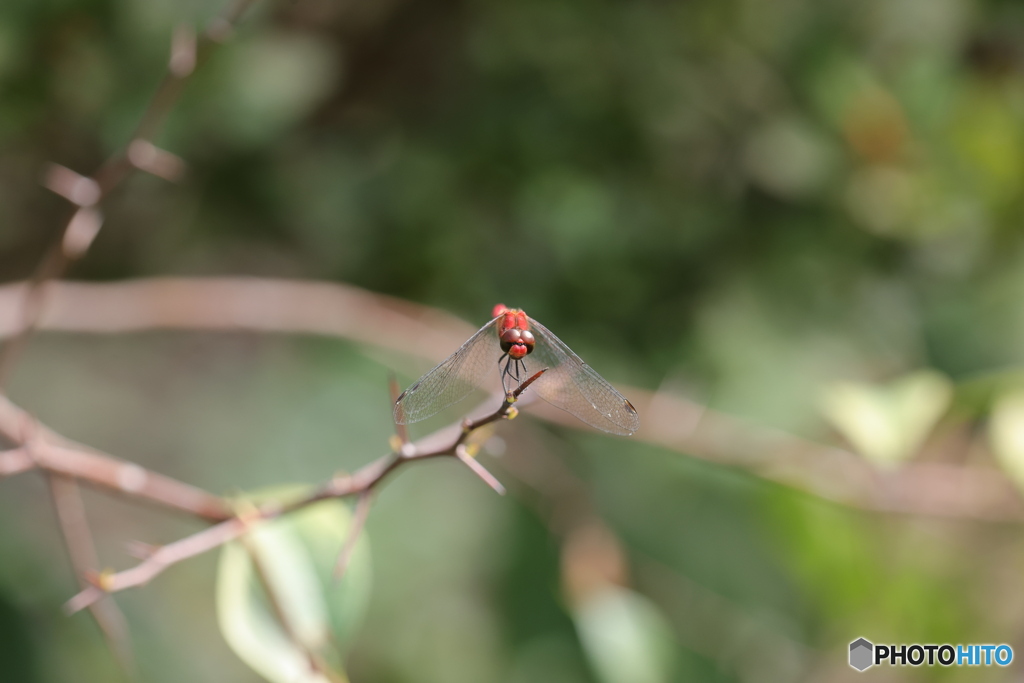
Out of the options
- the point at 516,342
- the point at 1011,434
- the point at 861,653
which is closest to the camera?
the point at 516,342

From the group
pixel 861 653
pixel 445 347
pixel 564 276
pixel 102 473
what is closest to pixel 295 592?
pixel 102 473

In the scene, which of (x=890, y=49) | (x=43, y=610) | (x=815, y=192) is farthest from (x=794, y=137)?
(x=43, y=610)

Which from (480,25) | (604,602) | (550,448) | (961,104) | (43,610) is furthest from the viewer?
(480,25)

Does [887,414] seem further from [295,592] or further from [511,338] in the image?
[295,592]

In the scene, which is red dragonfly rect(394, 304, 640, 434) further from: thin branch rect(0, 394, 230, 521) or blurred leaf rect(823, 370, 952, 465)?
blurred leaf rect(823, 370, 952, 465)

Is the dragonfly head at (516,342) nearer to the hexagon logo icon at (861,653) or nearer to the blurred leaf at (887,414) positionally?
the blurred leaf at (887,414)

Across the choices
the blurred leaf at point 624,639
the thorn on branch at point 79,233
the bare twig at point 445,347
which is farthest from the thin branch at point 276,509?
the blurred leaf at point 624,639

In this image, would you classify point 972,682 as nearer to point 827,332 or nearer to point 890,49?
point 827,332

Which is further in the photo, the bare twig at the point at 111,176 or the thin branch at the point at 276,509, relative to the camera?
the bare twig at the point at 111,176
